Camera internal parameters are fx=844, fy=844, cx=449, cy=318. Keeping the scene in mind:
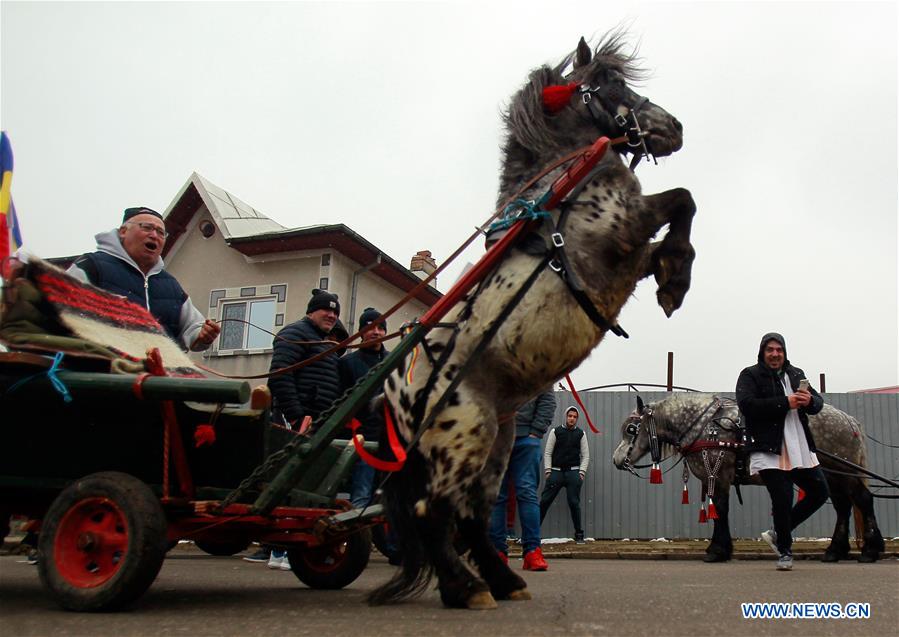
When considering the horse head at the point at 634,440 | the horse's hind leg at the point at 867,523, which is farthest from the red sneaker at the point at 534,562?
the horse head at the point at 634,440

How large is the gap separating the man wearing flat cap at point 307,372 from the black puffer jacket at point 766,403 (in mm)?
3592

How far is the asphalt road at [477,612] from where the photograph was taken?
125 inches

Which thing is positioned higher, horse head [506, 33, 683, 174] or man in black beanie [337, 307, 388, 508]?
horse head [506, 33, 683, 174]

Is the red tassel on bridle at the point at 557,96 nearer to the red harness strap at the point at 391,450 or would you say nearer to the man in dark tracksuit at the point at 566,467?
the red harness strap at the point at 391,450

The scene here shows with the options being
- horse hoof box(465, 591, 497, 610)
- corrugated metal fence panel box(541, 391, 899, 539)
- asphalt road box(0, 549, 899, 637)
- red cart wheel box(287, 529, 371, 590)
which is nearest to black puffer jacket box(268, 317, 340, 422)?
asphalt road box(0, 549, 899, 637)

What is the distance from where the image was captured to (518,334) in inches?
159

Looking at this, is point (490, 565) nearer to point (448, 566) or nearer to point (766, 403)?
point (448, 566)

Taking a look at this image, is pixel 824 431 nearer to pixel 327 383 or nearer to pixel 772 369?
pixel 772 369

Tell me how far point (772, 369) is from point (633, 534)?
805 centimetres

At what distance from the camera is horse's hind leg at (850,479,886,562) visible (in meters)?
9.20

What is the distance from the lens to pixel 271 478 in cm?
423

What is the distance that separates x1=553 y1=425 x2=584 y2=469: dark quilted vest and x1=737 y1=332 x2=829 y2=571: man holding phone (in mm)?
6002

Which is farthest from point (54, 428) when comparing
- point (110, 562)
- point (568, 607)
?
point (568, 607)

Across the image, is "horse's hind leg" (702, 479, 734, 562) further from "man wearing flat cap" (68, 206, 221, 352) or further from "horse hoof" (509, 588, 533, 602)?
"man wearing flat cap" (68, 206, 221, 352)
